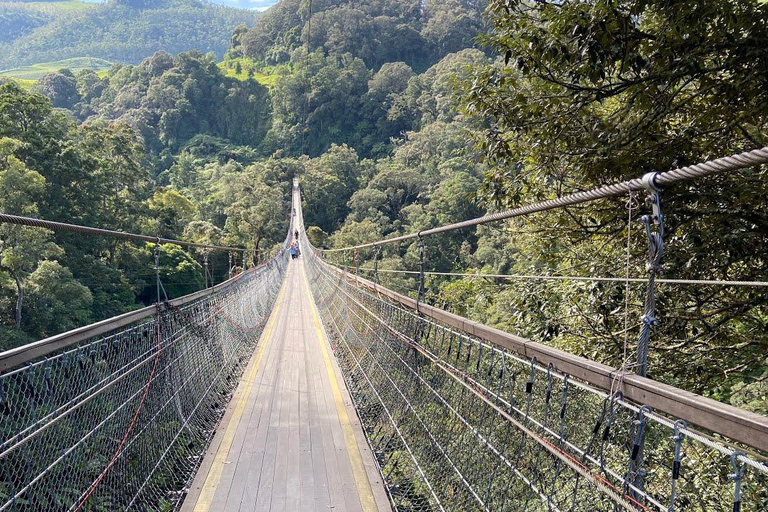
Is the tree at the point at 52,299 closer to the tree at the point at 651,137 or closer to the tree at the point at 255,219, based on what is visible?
the tree at the point at 651,137

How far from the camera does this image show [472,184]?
94.0 feet

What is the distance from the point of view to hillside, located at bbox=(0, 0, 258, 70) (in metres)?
113

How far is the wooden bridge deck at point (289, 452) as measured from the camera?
240 centimetres

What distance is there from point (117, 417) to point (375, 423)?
1589mm

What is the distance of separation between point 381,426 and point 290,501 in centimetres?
84

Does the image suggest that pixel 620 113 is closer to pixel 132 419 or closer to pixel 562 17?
pixel 562 17

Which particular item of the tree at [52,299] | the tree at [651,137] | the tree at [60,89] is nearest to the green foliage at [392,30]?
the tree at [60,89]

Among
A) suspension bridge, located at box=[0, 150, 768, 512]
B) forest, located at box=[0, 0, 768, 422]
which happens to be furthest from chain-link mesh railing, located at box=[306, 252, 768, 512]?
forest, located at box=[0, 0, 768, 422]

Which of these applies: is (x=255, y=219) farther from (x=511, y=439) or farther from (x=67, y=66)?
(x=67, y=66)

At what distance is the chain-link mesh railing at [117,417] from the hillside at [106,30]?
12497cm

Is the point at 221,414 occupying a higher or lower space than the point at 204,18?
lower

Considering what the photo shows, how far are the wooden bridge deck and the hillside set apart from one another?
124349 mm

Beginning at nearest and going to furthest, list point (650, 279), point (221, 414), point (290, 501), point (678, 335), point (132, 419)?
point (650, 279) < point (132, 419) < point (290, 501) < point (678, 335) < point (221, 414)

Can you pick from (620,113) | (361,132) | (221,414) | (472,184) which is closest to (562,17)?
(620,113)
